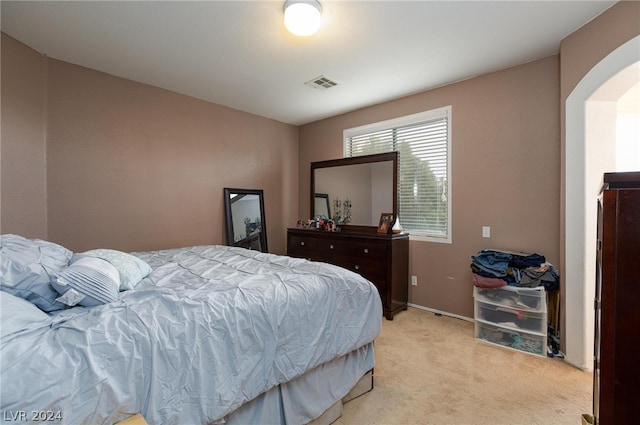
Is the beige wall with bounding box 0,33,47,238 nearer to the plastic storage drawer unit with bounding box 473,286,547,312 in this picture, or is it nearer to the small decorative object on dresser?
the small decorative object on dresser

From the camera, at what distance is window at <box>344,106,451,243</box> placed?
340 cm

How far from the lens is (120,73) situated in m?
3.03

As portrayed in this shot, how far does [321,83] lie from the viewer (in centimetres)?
328

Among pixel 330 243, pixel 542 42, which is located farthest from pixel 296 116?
pixel 542 42

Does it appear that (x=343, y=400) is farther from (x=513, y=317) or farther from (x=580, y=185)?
(x=580, y=185)

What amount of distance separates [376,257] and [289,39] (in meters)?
2.35

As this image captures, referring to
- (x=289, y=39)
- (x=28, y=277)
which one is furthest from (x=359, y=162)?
(x=28, y=277)

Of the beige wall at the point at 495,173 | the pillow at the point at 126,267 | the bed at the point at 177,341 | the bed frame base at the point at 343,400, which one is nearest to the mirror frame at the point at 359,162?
the beige wall at the point at 495,173

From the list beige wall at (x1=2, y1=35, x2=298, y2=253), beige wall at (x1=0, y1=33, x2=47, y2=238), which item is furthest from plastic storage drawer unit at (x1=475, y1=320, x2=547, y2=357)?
beige wall at (x1=0, y1=33, x2=47, y2=238)

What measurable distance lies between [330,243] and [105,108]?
2.91 meters

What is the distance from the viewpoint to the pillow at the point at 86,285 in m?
1.22

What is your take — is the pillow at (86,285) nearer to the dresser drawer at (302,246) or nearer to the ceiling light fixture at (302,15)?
the ceiling light fixture at (302,15)

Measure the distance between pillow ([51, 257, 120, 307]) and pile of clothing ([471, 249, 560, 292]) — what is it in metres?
2.79

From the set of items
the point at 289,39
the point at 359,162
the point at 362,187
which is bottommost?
the point at 362,187
